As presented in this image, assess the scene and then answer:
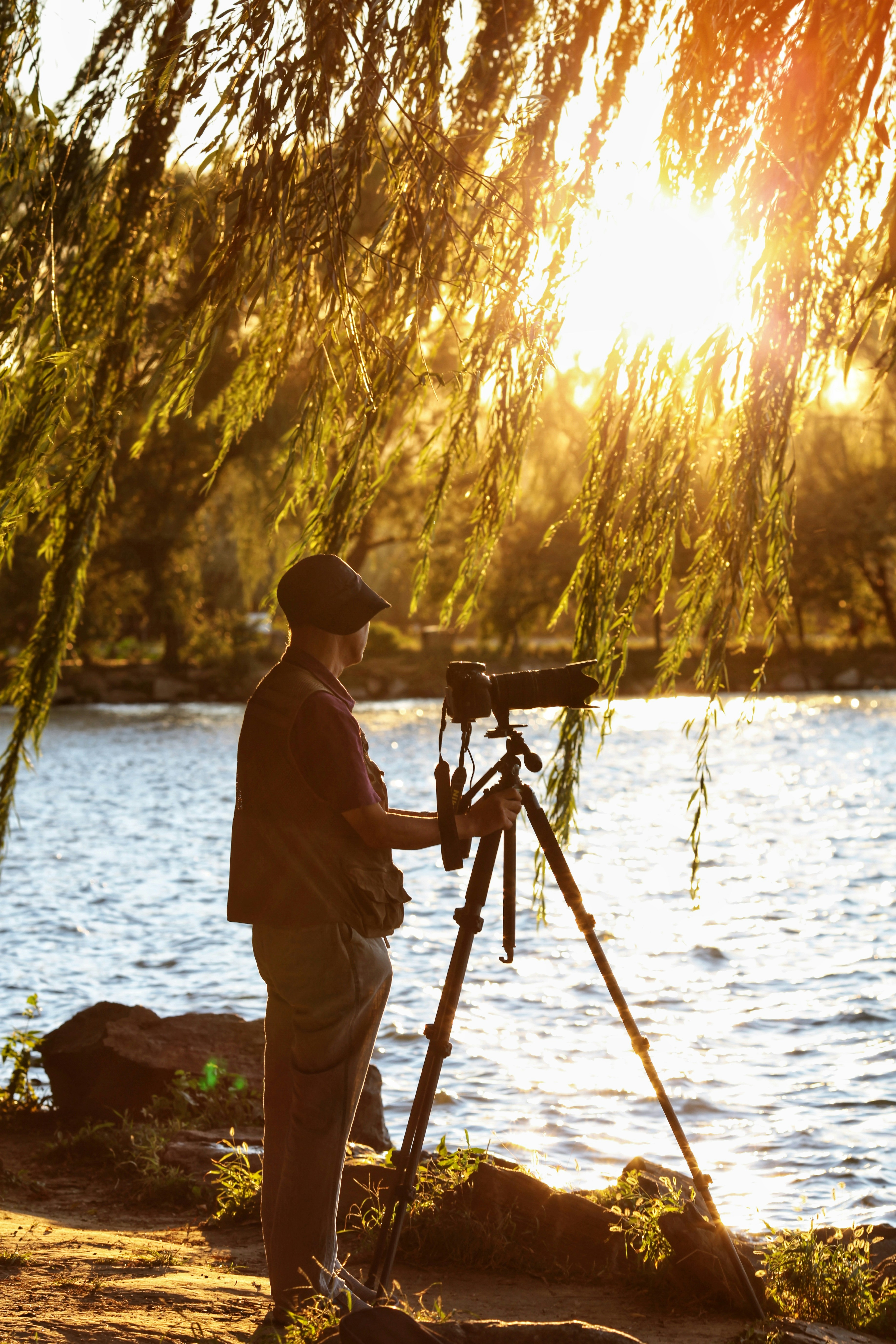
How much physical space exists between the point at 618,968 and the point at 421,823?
6927 mm

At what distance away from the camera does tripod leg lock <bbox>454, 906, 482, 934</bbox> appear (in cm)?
301

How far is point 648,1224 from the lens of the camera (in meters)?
3.82

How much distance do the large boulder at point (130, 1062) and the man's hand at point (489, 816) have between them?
299 centimetres

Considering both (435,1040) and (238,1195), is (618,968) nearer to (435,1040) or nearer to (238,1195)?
(238,1195)

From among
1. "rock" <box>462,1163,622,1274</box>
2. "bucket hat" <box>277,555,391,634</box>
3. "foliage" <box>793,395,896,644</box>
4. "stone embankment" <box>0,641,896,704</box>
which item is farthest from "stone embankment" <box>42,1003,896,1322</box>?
"stone embankment" <box>0,641,896,704</box>

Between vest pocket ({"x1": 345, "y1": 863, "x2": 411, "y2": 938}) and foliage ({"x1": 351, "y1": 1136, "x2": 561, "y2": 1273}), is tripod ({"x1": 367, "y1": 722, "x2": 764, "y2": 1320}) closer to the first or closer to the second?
vest pocket ({"x1": 345, "y1": 863, "x2": 411, "y2": 938})

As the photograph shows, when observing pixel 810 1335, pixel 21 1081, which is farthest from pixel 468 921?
pixel 21 1081

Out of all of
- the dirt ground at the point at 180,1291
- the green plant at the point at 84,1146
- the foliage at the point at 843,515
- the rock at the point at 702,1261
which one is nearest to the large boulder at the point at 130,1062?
the green plant at the point at 84,1146

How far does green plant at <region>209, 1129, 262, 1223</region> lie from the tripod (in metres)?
1.29

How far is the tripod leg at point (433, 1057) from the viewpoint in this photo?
3.04 meters

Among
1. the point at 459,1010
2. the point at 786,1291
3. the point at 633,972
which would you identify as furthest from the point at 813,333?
the point at 633,972

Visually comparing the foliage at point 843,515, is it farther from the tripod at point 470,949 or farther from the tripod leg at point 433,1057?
the tripod leg at point 433,1057

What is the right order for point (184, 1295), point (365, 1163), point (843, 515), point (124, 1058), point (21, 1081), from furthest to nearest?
point (843, 515)
point (21, 1081)
point (124, 1058)
point (365, 1163)
point (184, 1295)

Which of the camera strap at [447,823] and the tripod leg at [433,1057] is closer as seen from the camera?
the camera strap at [447,823]
